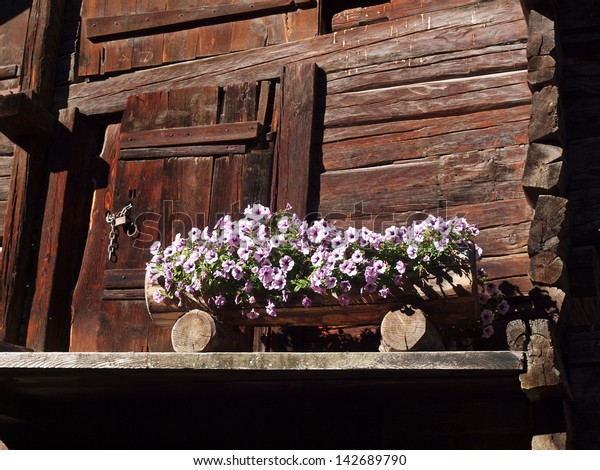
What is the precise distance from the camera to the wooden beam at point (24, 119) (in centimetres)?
661

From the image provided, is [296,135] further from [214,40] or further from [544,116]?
[544,116]

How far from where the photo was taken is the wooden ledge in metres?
4.60

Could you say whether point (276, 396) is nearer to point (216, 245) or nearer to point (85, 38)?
point (216, 245)

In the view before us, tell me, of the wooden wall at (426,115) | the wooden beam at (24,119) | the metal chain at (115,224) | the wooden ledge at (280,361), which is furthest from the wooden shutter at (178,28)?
the wooden ledge at (280,361)

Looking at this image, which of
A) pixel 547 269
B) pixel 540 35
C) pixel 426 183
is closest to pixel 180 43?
pixel 426 183

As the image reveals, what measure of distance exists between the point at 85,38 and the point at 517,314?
3608 mm

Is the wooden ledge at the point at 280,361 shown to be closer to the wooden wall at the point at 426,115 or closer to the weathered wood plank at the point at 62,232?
the wooden wall at the point at 426,115

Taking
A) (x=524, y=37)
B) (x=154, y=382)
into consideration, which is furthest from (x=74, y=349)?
(x=524, y=37)

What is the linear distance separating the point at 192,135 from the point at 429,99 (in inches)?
58.0

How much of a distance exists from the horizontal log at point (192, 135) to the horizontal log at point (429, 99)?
19.2 inches

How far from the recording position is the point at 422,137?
6062 mm

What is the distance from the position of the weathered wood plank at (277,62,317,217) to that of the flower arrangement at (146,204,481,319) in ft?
2.21

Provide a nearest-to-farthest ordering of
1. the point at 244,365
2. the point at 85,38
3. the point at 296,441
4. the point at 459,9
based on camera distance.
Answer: the point at 244,365
the point at 296,441
the point at 459,9
the point at 85,38

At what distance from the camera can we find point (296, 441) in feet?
19.0
